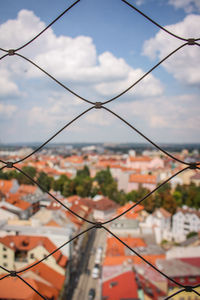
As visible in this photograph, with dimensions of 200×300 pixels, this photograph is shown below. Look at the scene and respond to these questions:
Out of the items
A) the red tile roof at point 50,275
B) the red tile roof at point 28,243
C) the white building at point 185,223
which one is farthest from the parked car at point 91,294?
the white building at point 185,223

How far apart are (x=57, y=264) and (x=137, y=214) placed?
3.21 meters

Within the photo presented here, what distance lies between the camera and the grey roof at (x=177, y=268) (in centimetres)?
357

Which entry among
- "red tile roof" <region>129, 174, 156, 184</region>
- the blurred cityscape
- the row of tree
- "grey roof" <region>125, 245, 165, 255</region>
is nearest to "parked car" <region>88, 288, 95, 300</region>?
the blurred cityscape

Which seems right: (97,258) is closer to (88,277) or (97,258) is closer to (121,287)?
(88,277)

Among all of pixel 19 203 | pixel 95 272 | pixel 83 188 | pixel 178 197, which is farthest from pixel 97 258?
pixel 178 197

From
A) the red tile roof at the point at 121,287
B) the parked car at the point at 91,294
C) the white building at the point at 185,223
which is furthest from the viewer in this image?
the white building at the point at 185,223

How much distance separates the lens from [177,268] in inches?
145

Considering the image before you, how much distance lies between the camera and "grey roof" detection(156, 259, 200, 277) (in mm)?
3570

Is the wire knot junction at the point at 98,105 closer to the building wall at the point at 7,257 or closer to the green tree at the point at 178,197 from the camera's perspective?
the building wall at the point at 7,257

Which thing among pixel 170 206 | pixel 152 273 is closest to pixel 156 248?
pixel 152 273

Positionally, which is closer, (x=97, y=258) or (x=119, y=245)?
(x=119, y=245)

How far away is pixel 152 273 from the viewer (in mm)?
3494

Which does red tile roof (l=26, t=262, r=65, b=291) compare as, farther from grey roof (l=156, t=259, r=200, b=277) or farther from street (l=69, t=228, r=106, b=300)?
grey roof (l=156, t=259, r=200, b=277)

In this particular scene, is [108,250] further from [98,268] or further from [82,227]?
[82,227]
